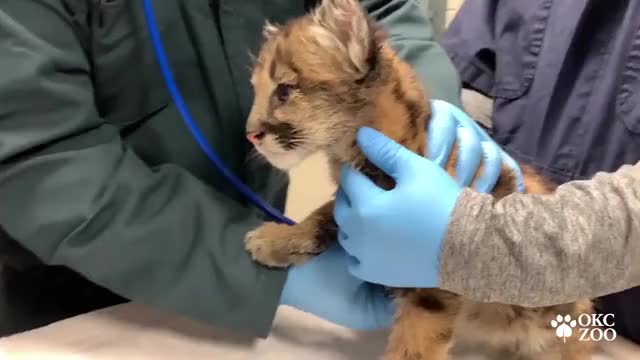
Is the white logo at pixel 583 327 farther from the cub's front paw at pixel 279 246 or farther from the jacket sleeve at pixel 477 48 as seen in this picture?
the jacket sleeve at pixel 477 48

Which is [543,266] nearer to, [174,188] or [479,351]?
[479,351]

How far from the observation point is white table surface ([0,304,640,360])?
79 cm

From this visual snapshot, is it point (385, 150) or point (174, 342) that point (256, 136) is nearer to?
point (385, 150)

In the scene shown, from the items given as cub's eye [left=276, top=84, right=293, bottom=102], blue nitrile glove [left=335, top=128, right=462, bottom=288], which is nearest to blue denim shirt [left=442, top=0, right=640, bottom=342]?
blue nitrile glove [left=335, top=128, right=462, bottom=288]

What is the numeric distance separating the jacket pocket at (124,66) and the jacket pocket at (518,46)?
1.32 ft

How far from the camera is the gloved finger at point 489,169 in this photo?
2.50ft

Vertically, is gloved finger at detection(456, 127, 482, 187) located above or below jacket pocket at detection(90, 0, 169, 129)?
below

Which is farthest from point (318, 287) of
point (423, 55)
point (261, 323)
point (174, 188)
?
point (423, 55)

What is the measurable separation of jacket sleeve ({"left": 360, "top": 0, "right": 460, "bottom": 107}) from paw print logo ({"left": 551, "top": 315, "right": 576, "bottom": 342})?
0.29 m

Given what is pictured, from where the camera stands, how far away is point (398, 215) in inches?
28.2

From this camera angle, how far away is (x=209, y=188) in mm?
855

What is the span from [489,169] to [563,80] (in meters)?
0.23

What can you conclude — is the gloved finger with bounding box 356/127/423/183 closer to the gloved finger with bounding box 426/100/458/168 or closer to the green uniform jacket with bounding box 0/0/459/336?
the gloved finger with bounding box 426/100/458/168

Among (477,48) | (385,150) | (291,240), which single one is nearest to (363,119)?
(385,150)
